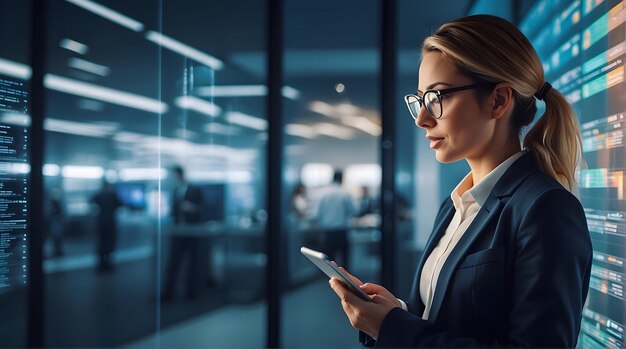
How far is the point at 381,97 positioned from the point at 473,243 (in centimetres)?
260

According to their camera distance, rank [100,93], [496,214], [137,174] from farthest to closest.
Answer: [137,174] < [100,93] < [496,214]

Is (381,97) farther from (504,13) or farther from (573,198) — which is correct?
(573,198)

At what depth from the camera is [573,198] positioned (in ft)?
3.17

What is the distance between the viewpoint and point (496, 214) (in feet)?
3.49

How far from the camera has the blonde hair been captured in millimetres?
1073

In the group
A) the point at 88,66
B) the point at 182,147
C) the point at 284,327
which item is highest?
the point at 88,66

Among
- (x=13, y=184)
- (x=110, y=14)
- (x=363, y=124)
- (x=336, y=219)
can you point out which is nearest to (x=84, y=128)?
(x=110, y=14)

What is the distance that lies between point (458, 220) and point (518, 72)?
0.39m

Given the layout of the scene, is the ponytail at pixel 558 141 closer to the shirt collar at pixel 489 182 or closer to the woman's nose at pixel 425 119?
the shirt collar at pixel 489 182

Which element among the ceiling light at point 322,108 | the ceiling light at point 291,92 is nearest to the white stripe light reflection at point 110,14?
the ceiling light at point 291,92

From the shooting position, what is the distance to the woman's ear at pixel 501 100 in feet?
→ 3.60

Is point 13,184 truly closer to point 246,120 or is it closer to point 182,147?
point 246,120

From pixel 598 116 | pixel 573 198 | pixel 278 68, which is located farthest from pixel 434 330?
pixel 278 68

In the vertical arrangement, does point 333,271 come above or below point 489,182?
below
